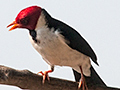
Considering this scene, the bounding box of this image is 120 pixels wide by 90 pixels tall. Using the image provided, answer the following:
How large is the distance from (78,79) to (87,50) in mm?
427

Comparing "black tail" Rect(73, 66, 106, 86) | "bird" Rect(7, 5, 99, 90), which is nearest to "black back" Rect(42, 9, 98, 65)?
"bird" Rect(7, 5, 99, 90)

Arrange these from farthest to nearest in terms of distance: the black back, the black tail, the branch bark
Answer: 1. the black tail
2. the black back
3. the branch bark

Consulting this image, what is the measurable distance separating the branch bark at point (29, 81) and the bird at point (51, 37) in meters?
0.07

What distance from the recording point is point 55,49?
2.82 meters

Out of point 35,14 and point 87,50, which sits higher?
point 35,14

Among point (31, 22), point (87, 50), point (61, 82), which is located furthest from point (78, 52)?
point (31, 22)

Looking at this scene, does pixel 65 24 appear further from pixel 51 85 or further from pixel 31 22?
pixel 51 85

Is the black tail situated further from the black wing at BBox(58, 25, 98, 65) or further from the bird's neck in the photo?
the bird's neck

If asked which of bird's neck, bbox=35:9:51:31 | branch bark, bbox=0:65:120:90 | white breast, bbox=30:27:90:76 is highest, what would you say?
bird's neck, bbox=35:9:51:31

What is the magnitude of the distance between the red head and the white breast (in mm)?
90

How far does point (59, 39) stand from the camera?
2.82 metres

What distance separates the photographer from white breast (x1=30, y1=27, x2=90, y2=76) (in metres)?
2.79

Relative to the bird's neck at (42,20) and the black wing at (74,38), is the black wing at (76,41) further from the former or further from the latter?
the bird's neck at (42,20)

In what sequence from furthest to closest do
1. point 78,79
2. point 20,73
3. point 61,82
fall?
1. point 78,79
2. point 61,82
3. point 20,73
